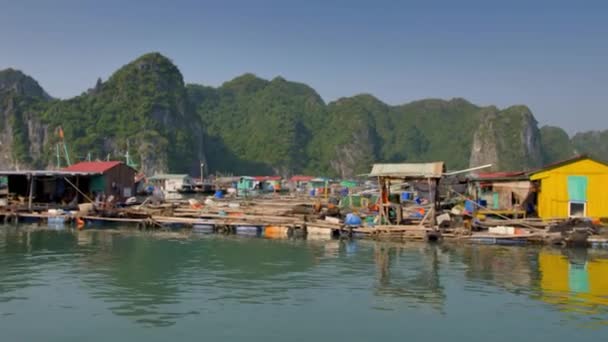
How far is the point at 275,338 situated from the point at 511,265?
11.4m

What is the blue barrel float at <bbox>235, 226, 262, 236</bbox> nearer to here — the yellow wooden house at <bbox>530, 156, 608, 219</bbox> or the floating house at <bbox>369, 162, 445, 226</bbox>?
the floating house at <bbox>369, 162, 445, 226</bbox>

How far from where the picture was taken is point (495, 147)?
15300cm

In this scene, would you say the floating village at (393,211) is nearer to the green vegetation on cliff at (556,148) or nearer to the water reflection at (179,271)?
the water reflection at (179,271)

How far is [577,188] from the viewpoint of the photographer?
25.5 metres

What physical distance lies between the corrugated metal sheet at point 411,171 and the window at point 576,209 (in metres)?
6.21

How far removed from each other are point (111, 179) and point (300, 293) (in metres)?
25.9

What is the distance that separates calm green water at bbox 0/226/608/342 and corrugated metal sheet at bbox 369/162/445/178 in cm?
348

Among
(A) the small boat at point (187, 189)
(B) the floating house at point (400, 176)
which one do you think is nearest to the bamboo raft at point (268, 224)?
(B) the floating house at point (400, 176)

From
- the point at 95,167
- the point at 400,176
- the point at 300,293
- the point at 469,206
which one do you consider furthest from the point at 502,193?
the point at 95,167

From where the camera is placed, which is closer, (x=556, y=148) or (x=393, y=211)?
(x=393, y=211)

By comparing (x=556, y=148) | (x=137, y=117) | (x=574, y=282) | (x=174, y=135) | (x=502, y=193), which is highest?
(x=556, y=148)

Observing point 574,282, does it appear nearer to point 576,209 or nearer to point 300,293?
point 300,293

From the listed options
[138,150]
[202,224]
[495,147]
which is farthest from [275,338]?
[495,147]

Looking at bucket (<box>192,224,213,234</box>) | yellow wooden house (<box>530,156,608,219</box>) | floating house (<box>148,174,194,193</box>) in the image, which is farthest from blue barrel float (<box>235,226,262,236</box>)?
floating house (<box>148,174,194,193</box>)
